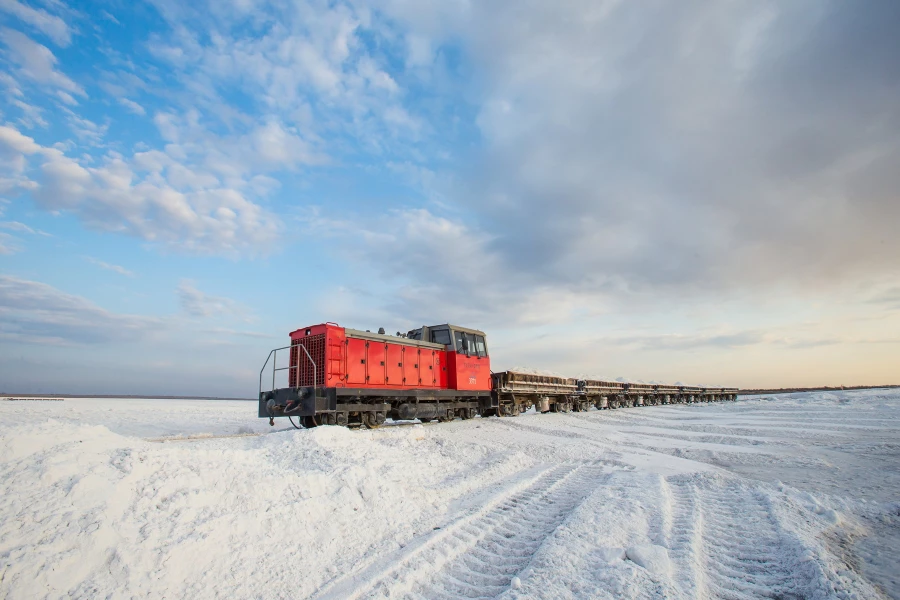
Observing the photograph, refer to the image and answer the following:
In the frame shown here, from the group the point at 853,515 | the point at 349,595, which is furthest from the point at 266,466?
the point at 853,515

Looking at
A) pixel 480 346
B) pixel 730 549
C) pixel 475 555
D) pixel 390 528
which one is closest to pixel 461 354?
pixel 480 346

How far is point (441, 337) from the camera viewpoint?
17.2 m

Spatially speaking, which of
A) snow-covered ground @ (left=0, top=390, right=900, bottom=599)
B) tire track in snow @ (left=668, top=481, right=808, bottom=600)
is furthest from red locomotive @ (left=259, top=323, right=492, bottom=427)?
tire track in snow @ (left=668, top=481, right=808, bottom=600)

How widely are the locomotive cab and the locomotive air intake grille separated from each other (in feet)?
17.3

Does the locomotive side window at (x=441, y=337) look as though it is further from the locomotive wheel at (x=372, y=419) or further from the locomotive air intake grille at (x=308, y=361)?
the locomotive air intake grille at (x=308, y=361)

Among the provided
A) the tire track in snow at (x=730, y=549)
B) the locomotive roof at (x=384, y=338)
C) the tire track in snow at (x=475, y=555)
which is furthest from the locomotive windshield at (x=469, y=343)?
the tire track in snow at (x=730, y=549)

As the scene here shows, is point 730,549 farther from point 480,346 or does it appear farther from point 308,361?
point 480,346

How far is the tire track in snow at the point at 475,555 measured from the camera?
371cm

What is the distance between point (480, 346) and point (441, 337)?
2.30 meters

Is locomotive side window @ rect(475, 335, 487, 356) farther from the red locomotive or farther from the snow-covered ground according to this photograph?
the snow-covered ground

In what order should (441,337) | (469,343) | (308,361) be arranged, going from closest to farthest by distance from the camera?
(308,361) < (441,337) < (469,343)

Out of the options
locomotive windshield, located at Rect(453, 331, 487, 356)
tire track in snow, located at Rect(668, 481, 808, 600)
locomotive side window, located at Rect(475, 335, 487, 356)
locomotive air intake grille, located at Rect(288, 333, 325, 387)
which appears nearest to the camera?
tire track in snow, located at Rect(668, 481, 808, 600)

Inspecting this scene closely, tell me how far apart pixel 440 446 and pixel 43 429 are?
7.12m

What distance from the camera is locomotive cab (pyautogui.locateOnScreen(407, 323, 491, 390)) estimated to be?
16.7m
